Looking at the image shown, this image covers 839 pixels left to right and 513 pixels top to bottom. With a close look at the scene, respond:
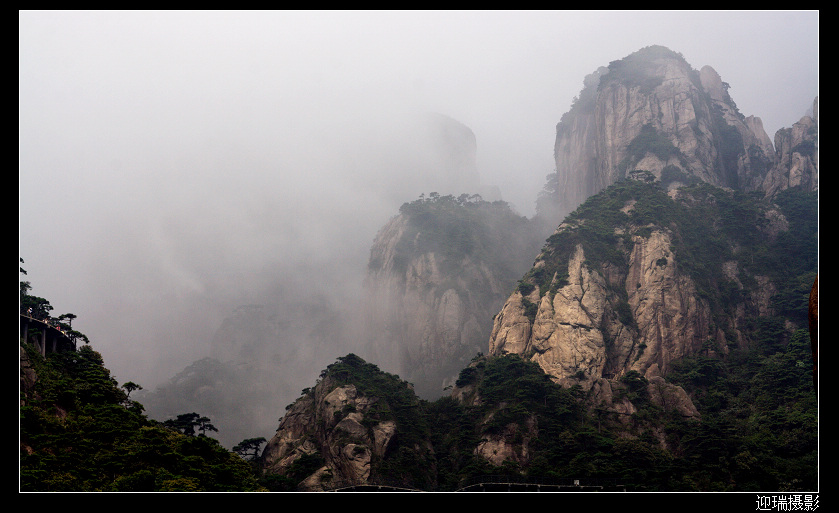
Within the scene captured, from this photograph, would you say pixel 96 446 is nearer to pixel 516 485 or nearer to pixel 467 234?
pixel 516 485

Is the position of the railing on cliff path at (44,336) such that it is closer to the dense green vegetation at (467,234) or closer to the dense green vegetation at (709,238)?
the dense green vegetation at (709,238)

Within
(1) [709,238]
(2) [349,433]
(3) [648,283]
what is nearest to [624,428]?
(3) [648,283]

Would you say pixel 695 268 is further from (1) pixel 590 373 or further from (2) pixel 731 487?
(2) pixel 731 487

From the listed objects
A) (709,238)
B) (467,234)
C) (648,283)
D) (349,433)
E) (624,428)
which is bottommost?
(349,433)

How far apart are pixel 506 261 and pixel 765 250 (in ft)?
106

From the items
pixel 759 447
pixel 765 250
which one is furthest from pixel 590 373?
pixel 765 250

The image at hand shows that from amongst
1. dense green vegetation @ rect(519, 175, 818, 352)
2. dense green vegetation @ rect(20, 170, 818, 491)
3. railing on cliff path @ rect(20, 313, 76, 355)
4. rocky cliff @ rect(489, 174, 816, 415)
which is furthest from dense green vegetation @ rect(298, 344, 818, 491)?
railing on cliff path @ rect(20, 313, 76, 355)

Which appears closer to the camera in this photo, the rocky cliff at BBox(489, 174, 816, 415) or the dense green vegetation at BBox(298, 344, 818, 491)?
the dense green vegetation at BBox(298, 344, 818, 491)

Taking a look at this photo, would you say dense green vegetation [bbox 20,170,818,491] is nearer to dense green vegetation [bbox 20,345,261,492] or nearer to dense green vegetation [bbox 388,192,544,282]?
dense green vegetation [bbox 20,345,261,492]

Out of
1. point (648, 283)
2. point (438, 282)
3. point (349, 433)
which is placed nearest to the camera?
point (349, 433)

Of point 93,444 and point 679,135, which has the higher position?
point 679,135

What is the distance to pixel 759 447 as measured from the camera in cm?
3750
